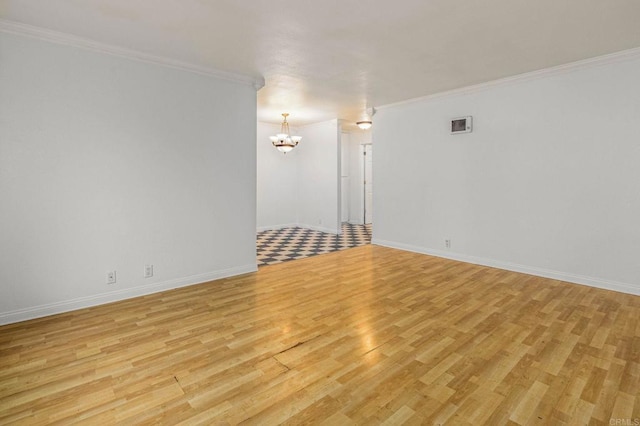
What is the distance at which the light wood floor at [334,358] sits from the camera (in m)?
1.88

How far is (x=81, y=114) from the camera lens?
3.32 metres

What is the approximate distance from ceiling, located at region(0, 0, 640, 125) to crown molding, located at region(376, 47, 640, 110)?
0.15 m

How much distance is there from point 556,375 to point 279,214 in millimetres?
6929

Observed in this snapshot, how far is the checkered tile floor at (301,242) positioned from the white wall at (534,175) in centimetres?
129

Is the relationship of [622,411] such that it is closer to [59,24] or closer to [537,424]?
[537,424]

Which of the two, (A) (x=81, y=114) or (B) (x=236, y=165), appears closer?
(A) (x=81, y=114)

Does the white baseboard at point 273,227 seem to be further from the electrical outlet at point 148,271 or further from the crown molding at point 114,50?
the electrical outlet at point 148,271

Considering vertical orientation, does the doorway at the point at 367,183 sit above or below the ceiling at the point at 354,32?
below

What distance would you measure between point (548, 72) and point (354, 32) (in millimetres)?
2756

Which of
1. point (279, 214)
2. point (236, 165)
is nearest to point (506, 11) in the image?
point (236, 165)

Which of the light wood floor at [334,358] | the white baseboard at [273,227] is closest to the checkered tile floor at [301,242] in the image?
the white baseboard at [273,227]

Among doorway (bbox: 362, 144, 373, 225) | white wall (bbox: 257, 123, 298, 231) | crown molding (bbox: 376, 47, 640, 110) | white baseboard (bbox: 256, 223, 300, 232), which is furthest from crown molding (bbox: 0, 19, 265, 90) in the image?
doorway (bbox: 362, 144, 373, 225)

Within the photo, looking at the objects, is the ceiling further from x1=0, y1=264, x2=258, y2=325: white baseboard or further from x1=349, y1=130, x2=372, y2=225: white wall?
x1=349, y1=130, x2=372, y2=225: white wall

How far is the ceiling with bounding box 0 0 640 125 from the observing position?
2645mm
